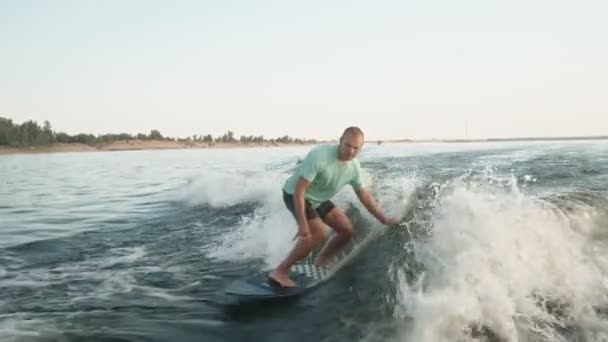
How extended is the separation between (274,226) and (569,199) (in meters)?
5.92

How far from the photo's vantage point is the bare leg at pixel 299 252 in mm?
6383

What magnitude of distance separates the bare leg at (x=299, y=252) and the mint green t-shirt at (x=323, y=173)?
28cm

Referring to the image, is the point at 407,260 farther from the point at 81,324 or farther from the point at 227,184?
the point at 227,184

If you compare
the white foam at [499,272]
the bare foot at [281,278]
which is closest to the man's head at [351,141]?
the white foam at [499,272]

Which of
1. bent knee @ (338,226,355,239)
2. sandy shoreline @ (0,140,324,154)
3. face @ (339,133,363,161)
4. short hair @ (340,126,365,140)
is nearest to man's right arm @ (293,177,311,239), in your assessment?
face @ (339,133,363,161)

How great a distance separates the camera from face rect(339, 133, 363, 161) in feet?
19.5

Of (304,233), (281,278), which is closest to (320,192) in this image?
(304,233)

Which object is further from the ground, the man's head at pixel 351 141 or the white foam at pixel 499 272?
the man's head at pixel 351 141

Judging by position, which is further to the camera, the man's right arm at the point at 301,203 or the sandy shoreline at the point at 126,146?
the sandy shoreline at the point at 126,146

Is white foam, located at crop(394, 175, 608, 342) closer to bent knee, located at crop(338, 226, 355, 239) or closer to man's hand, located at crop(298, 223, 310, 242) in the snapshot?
bent knee, located at crop(338, 226, 355, 239)

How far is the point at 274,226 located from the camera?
37.0ft

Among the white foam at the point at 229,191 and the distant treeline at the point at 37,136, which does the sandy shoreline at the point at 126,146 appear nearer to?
the distant treeline at the point at 37,136

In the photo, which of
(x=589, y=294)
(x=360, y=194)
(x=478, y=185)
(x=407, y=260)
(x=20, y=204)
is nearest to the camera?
(x=589, y=294)

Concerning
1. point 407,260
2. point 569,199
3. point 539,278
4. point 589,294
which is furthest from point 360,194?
point 569,199
